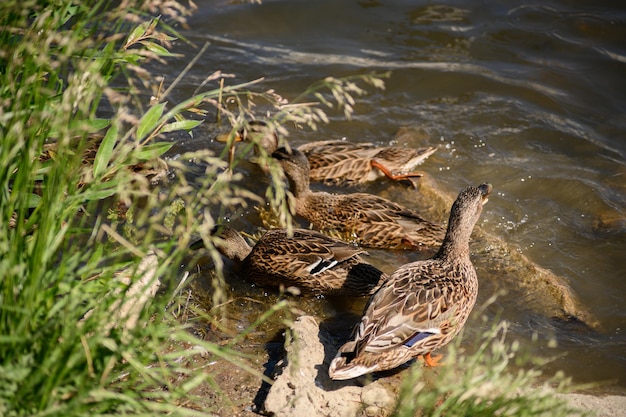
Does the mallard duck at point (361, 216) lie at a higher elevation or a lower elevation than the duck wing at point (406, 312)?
lower

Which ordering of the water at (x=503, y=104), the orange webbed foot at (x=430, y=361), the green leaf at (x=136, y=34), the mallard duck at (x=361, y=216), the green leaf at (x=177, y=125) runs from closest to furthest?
the green leaf at (x=177, y=125) → the green leaf at (x=136, y=34) → the orange webbed foot at (x=430, y=361) → the water at (x=503, y=104) → the mallard duck at (x=361, y=216)

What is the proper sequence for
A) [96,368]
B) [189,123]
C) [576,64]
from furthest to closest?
[576,64] < [189,123] < [96,368]

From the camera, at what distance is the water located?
6.94 meters

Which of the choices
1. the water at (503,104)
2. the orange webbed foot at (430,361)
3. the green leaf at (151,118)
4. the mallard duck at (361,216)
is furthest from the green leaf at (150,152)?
the mallard duck at (361,216)

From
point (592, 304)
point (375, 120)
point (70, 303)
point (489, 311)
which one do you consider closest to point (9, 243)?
point (70, 303)

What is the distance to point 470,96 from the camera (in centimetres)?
980

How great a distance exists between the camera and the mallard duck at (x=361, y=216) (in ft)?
23.8

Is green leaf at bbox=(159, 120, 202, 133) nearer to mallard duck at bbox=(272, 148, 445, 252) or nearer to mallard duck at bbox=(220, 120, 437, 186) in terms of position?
mallard duck at bbox=(272, 148, 445, 252)

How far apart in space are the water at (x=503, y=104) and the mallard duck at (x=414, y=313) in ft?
2.63

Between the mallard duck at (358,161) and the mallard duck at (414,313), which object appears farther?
the mallard duck at (358,161)

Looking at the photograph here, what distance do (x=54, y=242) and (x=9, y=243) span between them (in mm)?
174

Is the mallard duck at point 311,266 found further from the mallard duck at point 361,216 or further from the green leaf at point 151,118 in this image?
the green leaf at point 151,118

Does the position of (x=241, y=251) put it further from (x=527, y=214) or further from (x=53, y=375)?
(x=53, y=375)

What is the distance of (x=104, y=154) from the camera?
3.99 meters
